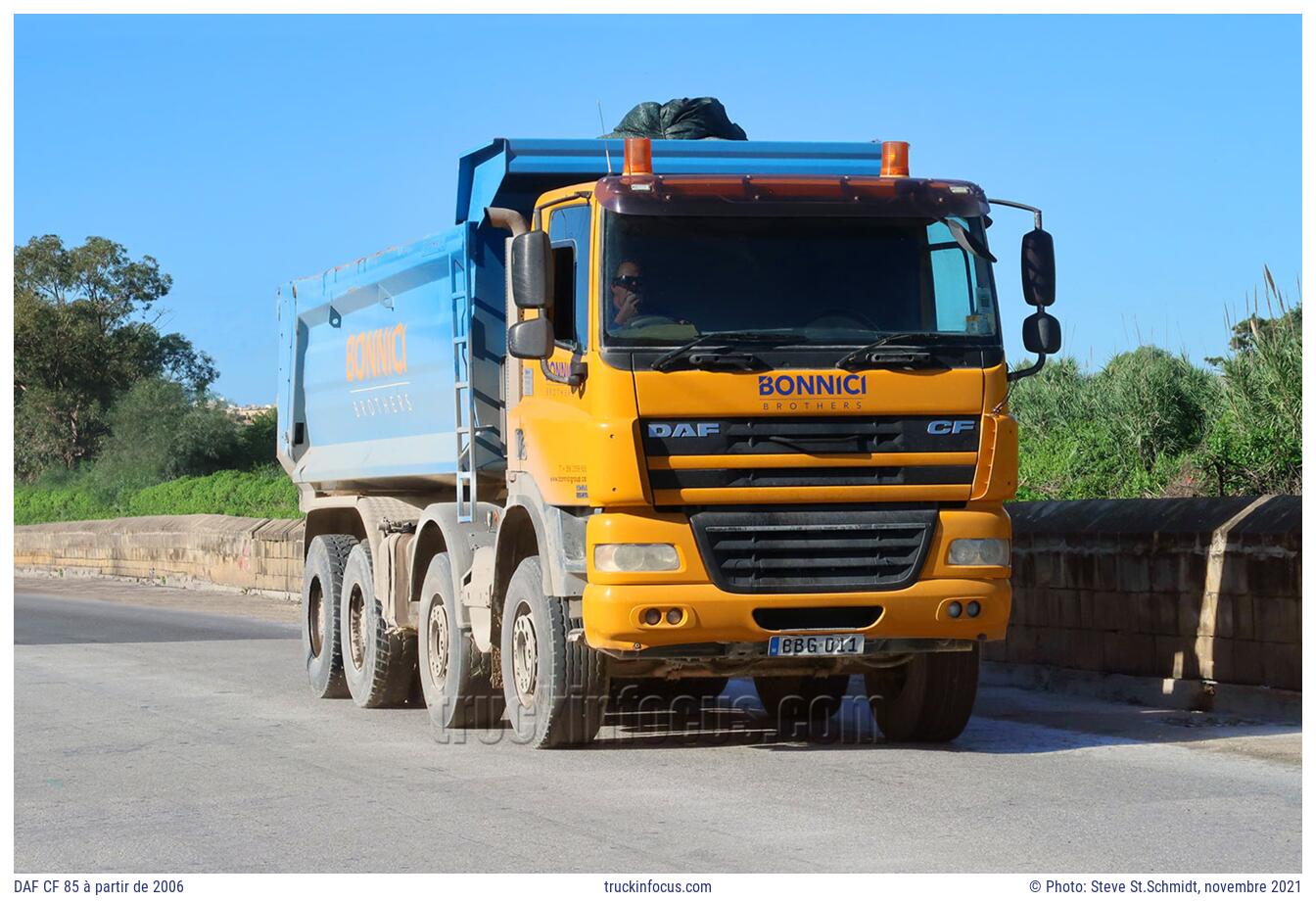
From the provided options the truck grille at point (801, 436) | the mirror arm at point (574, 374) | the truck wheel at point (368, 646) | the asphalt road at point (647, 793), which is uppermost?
the mirror arm at point (574, 374)

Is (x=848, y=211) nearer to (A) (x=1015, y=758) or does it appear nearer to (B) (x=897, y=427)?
(B) (x=897, y=427)

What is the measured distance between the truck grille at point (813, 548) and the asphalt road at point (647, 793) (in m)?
0.93

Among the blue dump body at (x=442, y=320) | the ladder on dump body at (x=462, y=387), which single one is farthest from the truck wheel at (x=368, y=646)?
the ladder on dump body at (x=462, y=387)

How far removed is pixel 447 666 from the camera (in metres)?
11.5

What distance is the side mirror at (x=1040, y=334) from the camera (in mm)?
10031

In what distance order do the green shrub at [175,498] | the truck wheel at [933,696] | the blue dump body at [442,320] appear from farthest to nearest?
1. the green shrub at [175,498]
2. the blue dump body at [442,320]
3. the truck wheel at [933,696]

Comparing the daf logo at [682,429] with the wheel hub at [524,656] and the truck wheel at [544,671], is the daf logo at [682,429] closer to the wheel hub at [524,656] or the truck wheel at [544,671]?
the truck wheel at [544,671]

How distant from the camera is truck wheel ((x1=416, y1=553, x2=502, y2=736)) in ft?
36.7

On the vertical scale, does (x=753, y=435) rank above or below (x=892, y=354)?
below

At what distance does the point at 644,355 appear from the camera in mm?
9180

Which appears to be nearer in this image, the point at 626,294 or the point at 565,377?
the point at 626,294

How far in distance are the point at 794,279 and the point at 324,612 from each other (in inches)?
232

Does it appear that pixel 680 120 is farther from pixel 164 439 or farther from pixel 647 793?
pixel 164 439

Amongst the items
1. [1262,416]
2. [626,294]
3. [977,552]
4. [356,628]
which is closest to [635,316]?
[626,294]
